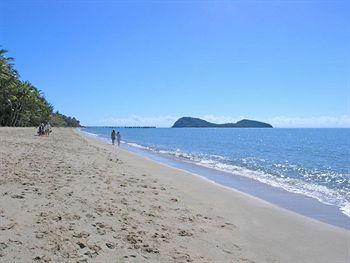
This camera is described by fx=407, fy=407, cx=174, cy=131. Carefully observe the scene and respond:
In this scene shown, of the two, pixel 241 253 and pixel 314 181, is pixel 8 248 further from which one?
pixel 314 181

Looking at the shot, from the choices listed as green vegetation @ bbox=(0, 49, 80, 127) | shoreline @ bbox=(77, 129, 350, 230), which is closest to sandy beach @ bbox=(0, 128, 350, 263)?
shoreline @ bbox=(77, 129, 350, 230)

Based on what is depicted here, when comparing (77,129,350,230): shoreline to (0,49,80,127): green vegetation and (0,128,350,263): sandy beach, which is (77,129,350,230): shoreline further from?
(0,49,80,127): green vegetation

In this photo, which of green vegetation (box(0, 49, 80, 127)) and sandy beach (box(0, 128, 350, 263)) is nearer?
sandy beach (box(0, 128, 350, 263))

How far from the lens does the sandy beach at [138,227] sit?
6.20 meters

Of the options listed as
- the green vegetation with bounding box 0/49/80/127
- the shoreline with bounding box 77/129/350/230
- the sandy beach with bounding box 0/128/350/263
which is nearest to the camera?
the sandy beach with bounding box 0/128/350/263

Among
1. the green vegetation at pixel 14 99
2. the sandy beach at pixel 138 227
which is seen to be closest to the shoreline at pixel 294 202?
the sandy beach at pixel 138 227

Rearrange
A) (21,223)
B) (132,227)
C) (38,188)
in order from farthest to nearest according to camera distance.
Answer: (38,188), (132,227), (21,223)

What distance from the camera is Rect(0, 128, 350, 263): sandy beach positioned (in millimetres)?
6203

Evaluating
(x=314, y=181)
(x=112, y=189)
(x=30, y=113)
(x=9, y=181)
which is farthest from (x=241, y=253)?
(x=30, y=113)

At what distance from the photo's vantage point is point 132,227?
759 cm

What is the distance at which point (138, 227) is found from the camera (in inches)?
302

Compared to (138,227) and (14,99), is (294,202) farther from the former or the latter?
(14,99)

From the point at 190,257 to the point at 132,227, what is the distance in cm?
159

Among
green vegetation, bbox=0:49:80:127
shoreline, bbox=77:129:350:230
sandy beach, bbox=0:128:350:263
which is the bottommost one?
shoreline, bbox=77:129:350:230
